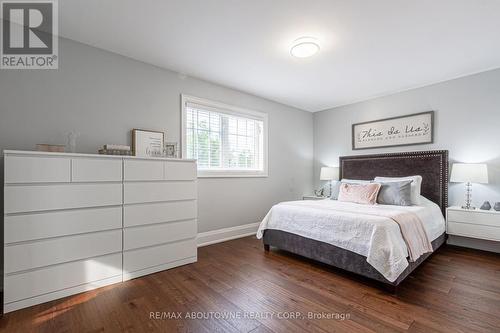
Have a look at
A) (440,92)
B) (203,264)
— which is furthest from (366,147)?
(203,264)

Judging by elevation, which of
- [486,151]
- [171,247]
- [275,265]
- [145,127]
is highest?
[145,127]

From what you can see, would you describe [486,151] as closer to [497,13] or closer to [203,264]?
[497,13]

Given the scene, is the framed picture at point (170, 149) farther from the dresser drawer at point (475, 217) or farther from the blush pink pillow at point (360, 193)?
the dresser drawer at point (475, 217)

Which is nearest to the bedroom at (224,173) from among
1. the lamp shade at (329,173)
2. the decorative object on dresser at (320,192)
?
the lamp shade at (329,173)

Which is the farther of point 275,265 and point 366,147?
point 366,147

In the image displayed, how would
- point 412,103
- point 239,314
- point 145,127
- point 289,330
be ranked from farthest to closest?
point 412,103
point 145,127
point 239,314
point 289,330

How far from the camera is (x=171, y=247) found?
2.59 meters

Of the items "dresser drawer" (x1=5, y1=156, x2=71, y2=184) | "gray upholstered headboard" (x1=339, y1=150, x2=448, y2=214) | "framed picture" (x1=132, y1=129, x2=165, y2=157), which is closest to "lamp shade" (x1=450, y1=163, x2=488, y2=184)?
"gray upholstered headboard" (x1=339, y1=150, x2=448, y2=214)

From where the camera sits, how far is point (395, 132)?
3922mm

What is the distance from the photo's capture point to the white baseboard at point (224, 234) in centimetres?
337

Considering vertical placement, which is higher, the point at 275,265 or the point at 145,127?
the point at 145,127

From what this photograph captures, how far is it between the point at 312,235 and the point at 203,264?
4.15ft

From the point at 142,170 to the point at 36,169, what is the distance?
0.80 m

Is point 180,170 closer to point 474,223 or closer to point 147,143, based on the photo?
point 147,143
